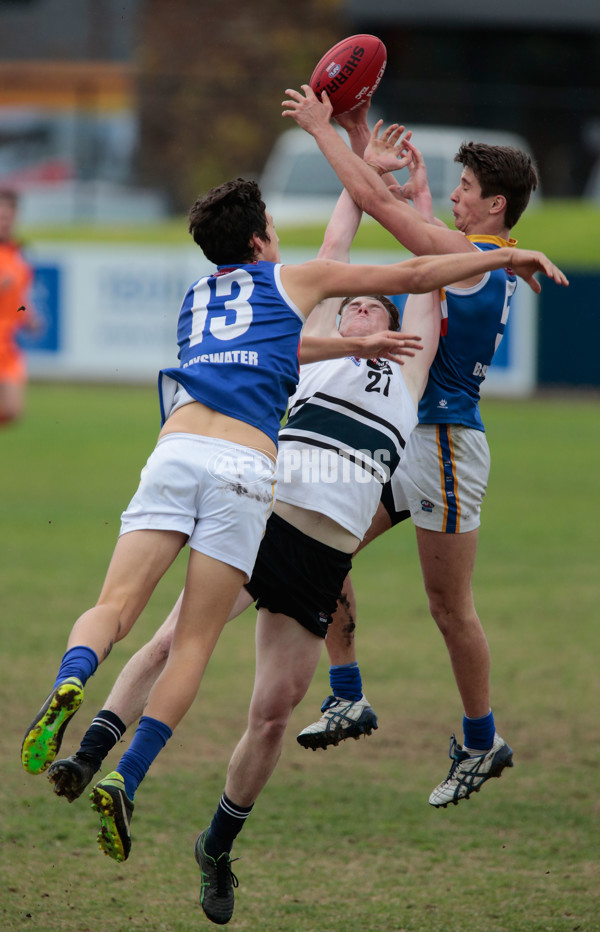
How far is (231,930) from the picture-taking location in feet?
14.8

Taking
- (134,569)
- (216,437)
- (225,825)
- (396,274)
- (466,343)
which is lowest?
(225,825)

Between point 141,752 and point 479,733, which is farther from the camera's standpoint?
point 479,733

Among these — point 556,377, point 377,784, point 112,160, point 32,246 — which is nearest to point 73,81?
point 112,160

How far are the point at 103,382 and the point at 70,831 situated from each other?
1551 cm

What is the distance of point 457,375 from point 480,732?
4.79 feet

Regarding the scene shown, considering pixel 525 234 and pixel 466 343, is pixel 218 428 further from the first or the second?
pixel 525 234

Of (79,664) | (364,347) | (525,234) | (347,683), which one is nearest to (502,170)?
(364,347)

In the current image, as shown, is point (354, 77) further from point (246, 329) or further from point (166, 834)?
point (166, 834)

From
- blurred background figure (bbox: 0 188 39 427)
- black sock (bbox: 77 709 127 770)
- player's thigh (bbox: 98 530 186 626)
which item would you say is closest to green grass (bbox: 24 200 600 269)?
blurred background figure (bbox: 0 188 39 427)

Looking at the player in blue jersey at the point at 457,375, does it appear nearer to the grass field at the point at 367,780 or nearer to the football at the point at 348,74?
the football at the point at 348,74

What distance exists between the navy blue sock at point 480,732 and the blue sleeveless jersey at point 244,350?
1.61 meters

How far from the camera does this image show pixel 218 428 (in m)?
4.04

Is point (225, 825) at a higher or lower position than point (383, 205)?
lower

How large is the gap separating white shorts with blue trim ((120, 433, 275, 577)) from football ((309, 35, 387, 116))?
1.53m
